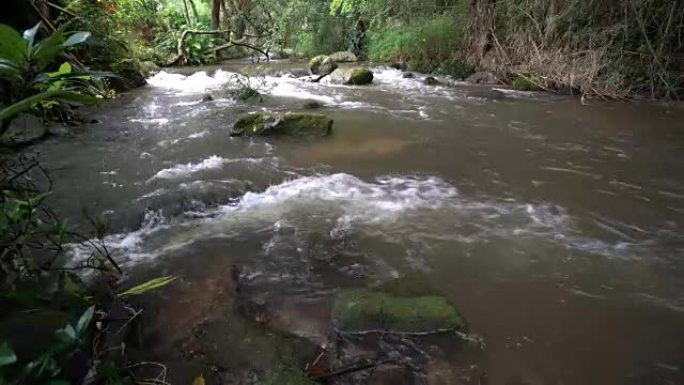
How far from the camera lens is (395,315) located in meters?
2.50

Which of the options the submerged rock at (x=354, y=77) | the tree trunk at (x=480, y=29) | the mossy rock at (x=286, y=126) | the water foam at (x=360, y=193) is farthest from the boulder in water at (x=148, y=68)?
the water foam at (x=360, y=193)

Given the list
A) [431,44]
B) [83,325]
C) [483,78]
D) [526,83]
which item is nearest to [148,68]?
[431,44]

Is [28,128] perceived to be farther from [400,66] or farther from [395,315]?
[400,66]

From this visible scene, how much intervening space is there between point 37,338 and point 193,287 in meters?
1.02

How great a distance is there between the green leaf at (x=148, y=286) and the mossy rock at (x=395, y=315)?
988mm

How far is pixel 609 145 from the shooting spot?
19.3 ft

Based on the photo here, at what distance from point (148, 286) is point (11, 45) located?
4.74 ft

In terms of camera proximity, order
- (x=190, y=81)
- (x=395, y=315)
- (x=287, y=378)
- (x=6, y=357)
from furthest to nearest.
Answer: (x=190, y=81)
(x=395, y=315)
(x=287, y=378)
(x=6, y=357)

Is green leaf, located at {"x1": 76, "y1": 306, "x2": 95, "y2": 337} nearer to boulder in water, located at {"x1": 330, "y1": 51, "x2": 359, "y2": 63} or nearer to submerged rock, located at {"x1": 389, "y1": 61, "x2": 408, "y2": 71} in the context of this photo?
submerged rock, located at {"x1": 389, "y1": 61, "x2": 408, "y2": 71}

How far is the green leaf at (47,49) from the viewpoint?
146 cm

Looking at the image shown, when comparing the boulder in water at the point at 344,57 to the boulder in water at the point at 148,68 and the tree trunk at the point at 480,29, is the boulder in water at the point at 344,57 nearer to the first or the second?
the tree trunk at the point at 480,29

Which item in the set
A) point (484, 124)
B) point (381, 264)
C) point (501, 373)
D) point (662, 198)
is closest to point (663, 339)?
point (501, 373)

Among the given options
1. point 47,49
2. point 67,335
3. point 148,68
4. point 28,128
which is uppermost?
point 47,49

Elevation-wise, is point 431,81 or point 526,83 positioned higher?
point 526,83
